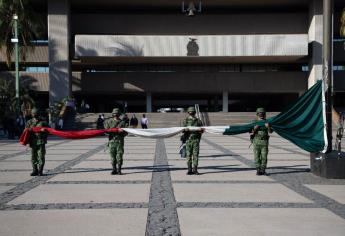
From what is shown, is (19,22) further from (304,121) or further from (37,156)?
(304,121)

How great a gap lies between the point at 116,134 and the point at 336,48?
1523 inches

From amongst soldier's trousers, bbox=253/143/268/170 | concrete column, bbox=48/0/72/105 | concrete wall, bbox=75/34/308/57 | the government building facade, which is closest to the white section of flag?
soldier's trousers, bbox=253/143/268/170

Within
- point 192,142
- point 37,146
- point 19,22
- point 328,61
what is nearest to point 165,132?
point 192,142

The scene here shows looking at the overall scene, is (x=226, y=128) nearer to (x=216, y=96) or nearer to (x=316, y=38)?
(x=316, y=38)

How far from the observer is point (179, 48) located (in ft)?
136

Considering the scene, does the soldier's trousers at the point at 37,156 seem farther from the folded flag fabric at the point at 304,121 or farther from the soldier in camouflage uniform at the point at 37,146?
the folded flag fabric at the point at 304,121

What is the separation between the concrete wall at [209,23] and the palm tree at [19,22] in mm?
12296

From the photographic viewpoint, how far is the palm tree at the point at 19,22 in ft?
100

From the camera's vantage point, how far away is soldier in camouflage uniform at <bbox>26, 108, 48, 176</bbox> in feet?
35.1

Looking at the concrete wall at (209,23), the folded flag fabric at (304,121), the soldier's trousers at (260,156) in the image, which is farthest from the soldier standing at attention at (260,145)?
the concrete wall at (209,23)

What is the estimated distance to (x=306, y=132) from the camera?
1123 centimetres

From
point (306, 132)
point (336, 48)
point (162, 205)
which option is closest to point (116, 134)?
point (162, 205)

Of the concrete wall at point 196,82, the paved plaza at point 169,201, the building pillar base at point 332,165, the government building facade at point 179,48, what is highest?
the government building facade at point 179,48

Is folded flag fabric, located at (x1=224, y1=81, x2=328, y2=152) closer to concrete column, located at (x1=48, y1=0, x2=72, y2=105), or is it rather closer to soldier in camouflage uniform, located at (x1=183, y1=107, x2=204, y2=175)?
soldier in camouflage uniform, located at (x1=183, y1=107, x2=204, y2=175)
